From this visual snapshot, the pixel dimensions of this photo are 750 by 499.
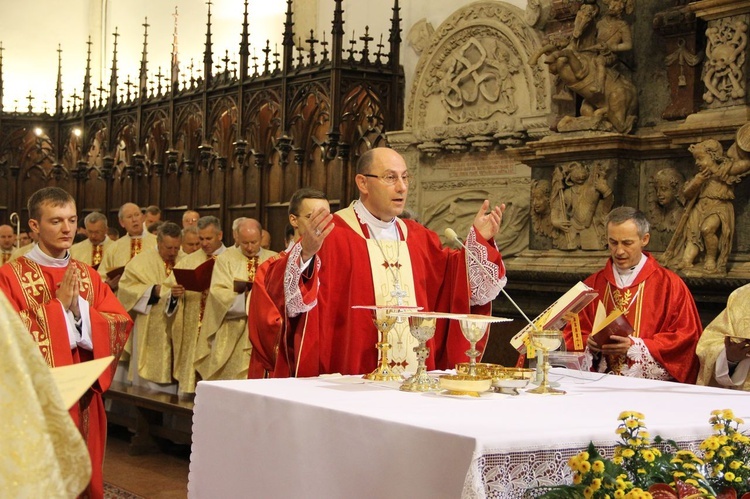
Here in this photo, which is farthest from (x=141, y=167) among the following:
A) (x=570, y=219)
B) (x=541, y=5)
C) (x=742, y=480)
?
(x=742, y=480)

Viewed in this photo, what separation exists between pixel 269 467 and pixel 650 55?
216 inches

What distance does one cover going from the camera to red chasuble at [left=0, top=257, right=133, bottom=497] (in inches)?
186

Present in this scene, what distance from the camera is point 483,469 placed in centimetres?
274

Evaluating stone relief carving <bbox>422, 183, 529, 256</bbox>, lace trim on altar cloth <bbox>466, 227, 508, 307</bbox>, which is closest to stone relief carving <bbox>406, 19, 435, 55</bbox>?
stone relief carving <bbox>422, 183, 529, 256</bbox>

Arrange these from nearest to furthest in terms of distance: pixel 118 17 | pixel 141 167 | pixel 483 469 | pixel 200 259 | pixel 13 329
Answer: pixel 13 329, pixel 483 469, pixel 200 259, pixel 141 167, pixel 118 17

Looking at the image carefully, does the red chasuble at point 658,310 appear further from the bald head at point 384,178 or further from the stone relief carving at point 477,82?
the stone relief carving at point 477,82

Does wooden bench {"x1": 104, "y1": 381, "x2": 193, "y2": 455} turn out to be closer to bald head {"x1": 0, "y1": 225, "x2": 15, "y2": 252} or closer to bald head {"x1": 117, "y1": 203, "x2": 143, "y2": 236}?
bald head {"x1": 117, "y1": 203, "x2": 143, "y2": 236}

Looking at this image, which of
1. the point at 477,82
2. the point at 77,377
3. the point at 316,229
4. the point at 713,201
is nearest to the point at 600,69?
the point at 713,201

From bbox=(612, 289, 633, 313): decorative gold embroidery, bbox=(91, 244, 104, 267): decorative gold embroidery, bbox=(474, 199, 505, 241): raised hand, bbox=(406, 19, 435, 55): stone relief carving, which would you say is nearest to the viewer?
bbox=(474, 199, 505, 241): raised hand

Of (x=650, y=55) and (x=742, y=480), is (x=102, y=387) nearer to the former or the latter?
(x=742, y=480)

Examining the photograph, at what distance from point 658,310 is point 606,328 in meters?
0.59

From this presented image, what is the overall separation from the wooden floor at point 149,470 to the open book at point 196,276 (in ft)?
4.29

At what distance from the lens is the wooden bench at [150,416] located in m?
7.95

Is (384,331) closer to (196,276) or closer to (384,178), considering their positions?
(384,178)
